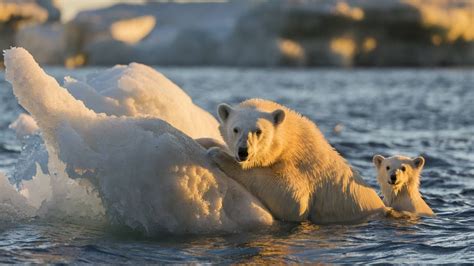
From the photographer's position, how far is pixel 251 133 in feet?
21.9

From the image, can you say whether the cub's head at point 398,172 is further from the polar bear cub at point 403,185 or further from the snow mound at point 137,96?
the snow mound at point 137,96

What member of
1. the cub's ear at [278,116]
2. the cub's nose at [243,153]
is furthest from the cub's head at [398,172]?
the cub's nose at [243,153]

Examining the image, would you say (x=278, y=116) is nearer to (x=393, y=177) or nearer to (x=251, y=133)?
Result: (x=251, y=133)

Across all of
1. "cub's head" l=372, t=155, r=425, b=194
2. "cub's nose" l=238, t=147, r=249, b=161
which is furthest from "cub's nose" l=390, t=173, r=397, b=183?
"cub's nose" l=238, t=147, r=249, b=161

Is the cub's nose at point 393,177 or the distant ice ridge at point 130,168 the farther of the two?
the cub's nose at point 393,177

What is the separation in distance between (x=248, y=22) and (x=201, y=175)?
6849cm

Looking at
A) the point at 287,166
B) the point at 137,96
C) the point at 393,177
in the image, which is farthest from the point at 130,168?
the point at 393,177

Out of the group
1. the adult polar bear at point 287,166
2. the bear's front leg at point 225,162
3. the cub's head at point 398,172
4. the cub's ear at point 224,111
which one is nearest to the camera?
the adult polar bear at point 287,166

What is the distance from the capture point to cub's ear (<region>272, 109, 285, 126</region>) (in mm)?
6918

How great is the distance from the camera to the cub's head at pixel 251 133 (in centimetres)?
666

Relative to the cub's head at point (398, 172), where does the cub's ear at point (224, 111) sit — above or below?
above

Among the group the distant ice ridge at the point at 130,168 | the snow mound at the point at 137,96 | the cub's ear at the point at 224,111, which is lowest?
the distant ice ridge at the point at 130,168

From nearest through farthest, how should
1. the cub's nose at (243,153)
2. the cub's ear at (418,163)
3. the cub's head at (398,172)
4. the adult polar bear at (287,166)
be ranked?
the cub's nose at (243,153) → the adult polar bear at (287,166) → the cub's head at (398,172) → the cub's ear at (418,163)

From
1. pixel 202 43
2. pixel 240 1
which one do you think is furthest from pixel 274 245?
pixel 240 1
